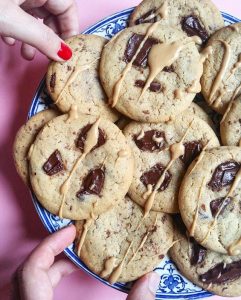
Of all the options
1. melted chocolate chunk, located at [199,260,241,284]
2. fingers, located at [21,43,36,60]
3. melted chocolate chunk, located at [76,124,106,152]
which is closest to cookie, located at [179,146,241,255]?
melted chocolate chunk, located at [199,260,241,284]

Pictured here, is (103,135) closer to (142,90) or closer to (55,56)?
(142,90)

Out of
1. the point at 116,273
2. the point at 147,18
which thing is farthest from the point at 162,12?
the point at 116,273

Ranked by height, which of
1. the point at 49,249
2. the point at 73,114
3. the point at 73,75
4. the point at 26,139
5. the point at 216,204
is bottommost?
the point at 49,249

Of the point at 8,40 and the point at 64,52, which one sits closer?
the point at 64,52

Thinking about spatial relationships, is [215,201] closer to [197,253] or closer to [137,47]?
[197,253]

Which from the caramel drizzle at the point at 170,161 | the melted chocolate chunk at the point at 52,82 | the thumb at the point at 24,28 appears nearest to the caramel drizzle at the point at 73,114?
the melted chocolate chunk at the point at 52,82

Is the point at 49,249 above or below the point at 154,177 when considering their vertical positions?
below

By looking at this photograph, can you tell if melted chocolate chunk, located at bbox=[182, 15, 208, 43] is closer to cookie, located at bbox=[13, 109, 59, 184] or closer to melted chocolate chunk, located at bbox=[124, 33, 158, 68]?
melted chocolate chunk, located at bbox=[124, 33, 158, 68]
